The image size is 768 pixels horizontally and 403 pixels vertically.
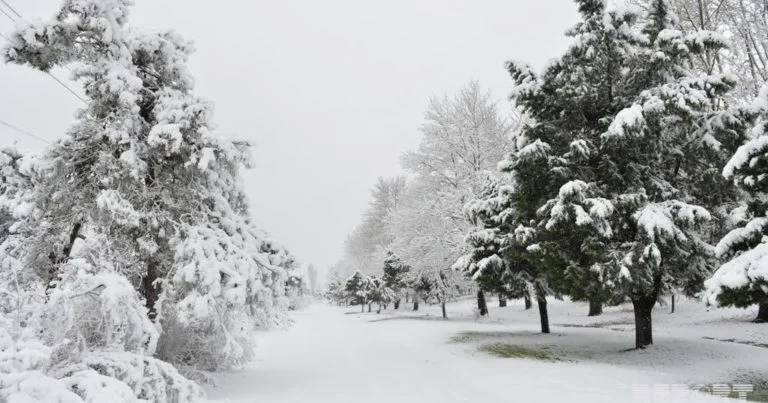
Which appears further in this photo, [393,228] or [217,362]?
[393,228]

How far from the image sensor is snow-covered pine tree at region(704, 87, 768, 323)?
22.5 feet

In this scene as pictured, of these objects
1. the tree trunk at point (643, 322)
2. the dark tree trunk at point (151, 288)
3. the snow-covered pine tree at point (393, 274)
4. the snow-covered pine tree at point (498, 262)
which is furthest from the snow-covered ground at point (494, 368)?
the snow-covered pine tree at point (393, 274)

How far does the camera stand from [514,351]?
1256 cm

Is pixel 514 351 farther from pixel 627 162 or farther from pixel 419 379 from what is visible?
pixel 627 162

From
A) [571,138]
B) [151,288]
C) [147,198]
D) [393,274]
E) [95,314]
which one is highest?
[571,138]

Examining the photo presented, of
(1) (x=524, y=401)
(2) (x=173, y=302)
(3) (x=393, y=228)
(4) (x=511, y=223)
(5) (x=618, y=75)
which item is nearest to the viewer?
(1) (x=524, y=401)

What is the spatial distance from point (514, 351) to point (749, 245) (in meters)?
6.43

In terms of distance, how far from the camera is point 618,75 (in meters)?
12.3

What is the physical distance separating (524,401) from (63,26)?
34.3ft

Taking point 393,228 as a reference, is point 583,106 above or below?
above

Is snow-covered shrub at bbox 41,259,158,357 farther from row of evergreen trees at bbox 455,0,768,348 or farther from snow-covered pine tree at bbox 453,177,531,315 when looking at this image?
snow-covered pine tree at bbox 453,177,531,315

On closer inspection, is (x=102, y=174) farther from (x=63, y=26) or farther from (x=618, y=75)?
(x=618, y=75)

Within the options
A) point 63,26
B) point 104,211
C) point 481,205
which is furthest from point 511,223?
point 63,26

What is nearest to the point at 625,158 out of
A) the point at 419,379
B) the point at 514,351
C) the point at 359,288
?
the point at 514,351
